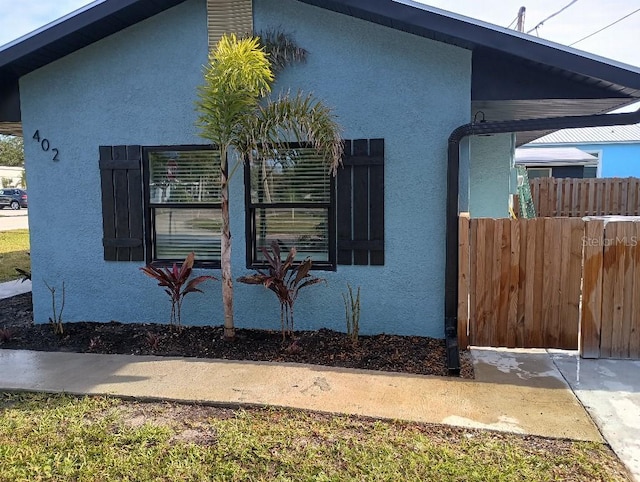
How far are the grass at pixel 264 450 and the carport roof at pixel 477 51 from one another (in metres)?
3.43

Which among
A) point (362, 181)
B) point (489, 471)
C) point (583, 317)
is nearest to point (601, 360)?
point (583, 317)

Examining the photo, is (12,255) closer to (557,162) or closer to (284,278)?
(284,278)

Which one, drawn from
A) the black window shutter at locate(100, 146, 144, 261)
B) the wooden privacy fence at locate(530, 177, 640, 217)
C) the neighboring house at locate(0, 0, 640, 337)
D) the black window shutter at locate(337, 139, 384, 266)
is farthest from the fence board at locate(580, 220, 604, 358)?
the wooden privacy fence at locate(530, 177, 640, 217)

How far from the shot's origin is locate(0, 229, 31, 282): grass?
10625mm

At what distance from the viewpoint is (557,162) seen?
1716 cm

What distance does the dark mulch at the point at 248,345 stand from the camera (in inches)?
199

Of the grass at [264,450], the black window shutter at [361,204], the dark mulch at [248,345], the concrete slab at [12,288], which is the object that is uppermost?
the black window shutter at [361,204]

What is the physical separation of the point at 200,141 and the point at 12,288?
548 cm

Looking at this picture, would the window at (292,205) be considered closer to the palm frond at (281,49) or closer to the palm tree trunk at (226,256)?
the palm tree trunk at (226,256)

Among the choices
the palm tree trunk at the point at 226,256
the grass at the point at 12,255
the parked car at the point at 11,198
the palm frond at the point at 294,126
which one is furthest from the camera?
the parked car at the point at 11,198

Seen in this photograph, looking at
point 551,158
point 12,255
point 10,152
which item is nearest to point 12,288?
point 12,255

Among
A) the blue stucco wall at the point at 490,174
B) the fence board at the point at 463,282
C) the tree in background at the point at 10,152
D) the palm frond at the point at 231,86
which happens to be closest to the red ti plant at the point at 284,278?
the palm frond at the point at 231,86

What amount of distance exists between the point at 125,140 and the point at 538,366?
532cm

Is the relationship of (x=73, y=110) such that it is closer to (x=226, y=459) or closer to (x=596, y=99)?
(x=226, y=459)
